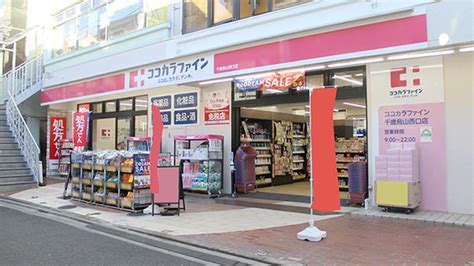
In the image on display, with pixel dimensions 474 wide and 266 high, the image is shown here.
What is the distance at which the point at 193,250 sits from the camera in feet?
20.6

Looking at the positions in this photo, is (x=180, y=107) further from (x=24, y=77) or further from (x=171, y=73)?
(x=24, y=77)

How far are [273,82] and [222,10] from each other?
3079 mm

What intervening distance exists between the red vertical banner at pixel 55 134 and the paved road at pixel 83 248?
10.3 m

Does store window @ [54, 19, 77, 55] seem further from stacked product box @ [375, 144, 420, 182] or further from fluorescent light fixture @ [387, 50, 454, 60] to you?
stacked product box @ [375, 144, 420, 182]

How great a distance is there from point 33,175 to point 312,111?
11.9m

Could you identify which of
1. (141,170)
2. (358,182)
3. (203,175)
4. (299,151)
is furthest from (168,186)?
(299,151)

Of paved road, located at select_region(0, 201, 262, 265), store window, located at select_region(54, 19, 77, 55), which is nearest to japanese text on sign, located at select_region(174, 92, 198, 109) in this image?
paved road, located at select_region(0, 201, 262, 265)

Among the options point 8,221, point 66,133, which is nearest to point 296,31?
point 8,221

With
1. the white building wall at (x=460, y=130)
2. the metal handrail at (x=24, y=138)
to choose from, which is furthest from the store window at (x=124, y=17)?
the white building wall at (x=460, y=130)

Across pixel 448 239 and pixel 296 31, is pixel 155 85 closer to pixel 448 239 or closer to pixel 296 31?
pixel 296 31

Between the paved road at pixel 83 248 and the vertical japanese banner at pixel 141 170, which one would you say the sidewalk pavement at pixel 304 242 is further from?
the vertical japanese banner at pixel 141 170

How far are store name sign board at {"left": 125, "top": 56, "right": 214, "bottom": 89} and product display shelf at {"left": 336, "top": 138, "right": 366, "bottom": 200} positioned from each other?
5.48 metres

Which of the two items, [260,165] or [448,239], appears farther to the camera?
[260,165]

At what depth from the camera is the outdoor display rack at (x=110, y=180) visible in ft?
30.2
